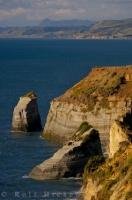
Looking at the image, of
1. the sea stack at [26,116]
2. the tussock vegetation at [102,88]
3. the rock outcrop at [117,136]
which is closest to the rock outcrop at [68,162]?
the rock outcrop at [117,136]

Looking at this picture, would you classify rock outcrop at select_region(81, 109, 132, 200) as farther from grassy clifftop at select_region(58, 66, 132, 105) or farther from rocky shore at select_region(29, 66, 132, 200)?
grassy clifftop at select_region(58, 66, 132, 105)

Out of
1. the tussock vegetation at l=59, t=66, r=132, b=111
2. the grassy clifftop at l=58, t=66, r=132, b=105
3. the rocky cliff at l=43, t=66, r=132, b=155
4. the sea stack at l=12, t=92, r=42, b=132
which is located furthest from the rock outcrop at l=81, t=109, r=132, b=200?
the sea stack at l=12, t=92, r=42, b=132

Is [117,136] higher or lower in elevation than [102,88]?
lower

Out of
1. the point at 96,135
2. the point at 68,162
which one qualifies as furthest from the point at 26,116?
the point at 68,162

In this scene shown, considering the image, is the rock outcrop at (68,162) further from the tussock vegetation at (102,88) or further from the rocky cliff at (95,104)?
the tussock vegetation at (102,88)

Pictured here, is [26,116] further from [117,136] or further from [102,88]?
[117,136]

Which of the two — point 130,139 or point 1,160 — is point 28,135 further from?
point 130,139
